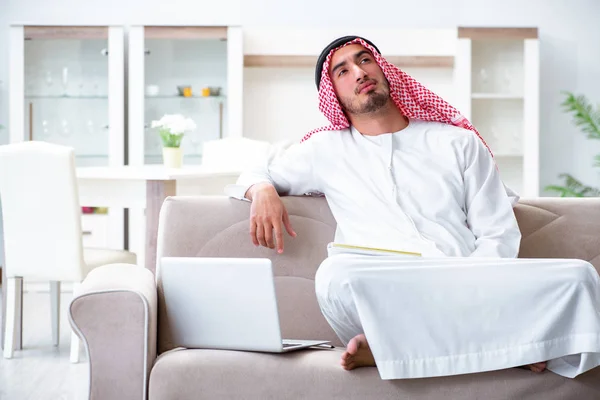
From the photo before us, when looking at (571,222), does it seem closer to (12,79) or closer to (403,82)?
(403,82)

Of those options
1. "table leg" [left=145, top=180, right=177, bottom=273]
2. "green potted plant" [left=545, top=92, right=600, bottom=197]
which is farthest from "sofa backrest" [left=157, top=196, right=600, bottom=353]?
"green potted plant" [left=545, top=92, right=600, bottom=197]

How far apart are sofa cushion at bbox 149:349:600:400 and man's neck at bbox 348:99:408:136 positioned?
2.96ft

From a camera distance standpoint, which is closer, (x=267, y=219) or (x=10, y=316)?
(x=267, y=219)

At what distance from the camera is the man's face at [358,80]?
8.77ft

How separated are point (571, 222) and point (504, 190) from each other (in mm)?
239

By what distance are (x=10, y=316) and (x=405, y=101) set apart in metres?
2.24

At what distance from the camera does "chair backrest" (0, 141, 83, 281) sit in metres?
3.86

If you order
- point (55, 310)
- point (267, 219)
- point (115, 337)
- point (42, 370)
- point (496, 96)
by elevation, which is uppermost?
point (496, 96)

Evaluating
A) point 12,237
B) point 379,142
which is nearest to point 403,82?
point 379,142

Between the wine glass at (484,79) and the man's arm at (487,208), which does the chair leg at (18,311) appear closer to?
the man's arm at (487,208)

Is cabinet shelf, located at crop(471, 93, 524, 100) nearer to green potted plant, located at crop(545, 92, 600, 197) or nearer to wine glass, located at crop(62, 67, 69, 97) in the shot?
green potted plant, located at crop(545, 92, 600, 197)

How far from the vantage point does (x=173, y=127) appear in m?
4.88

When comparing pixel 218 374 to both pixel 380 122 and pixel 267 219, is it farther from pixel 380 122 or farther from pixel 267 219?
pixel 380 122

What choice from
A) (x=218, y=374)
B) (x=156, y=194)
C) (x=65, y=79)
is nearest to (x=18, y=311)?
(x=156, y=194)
